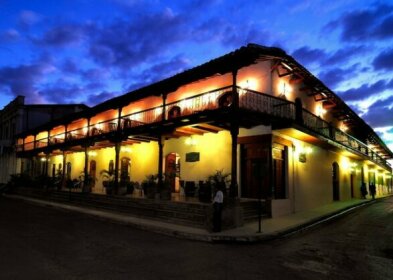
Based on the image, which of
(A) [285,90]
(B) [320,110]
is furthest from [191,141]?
(B) [320,110]

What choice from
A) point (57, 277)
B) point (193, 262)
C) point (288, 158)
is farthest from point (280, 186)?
point (57, 277)

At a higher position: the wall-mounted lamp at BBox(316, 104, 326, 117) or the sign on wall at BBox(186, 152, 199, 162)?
the wall-mounted lamp at BBox(316, 104, 326, 117)

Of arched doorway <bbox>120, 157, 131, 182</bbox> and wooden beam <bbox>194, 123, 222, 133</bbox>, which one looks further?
arched doorway <bbox>120, 157, 131, 182</bbox>

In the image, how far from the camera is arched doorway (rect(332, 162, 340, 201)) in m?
23.8

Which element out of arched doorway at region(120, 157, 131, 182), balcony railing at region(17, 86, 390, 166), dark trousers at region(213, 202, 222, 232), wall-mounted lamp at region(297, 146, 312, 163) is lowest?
dark trousers at region(213, 202, 222, 232)

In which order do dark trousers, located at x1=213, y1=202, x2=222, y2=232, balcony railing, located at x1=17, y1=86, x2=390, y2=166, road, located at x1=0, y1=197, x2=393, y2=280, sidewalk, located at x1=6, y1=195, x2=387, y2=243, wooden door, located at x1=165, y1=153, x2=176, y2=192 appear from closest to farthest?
road, located at x1=0, y1=197, x2=393, y2=280 < sidewalk, located at x1=6, y1=195, x2=387, y2=243 < dark trousers, located at x1=213, y1=202, x2=222, y2=232 < balcony railing, located at x1=17, y1=86, x2=390, y2=166 < wooden door, located at x1=165, y1=153, x2=176, y2=192

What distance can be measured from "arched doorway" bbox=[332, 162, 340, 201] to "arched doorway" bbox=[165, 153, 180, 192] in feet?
36.8

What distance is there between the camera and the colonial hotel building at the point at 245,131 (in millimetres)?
14156

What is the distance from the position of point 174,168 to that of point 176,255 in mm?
11826

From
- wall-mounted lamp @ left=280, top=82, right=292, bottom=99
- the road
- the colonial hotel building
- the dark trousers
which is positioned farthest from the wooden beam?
the road

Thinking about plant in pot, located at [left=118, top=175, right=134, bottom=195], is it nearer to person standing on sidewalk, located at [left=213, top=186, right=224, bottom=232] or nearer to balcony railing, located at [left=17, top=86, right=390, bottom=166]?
balcony railing, located at [left=17, top=86, right=390, bottom=166]

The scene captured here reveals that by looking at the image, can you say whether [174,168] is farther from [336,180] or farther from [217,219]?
[336,180]

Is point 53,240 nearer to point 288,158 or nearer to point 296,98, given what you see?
point 288,158

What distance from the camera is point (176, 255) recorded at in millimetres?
8094
